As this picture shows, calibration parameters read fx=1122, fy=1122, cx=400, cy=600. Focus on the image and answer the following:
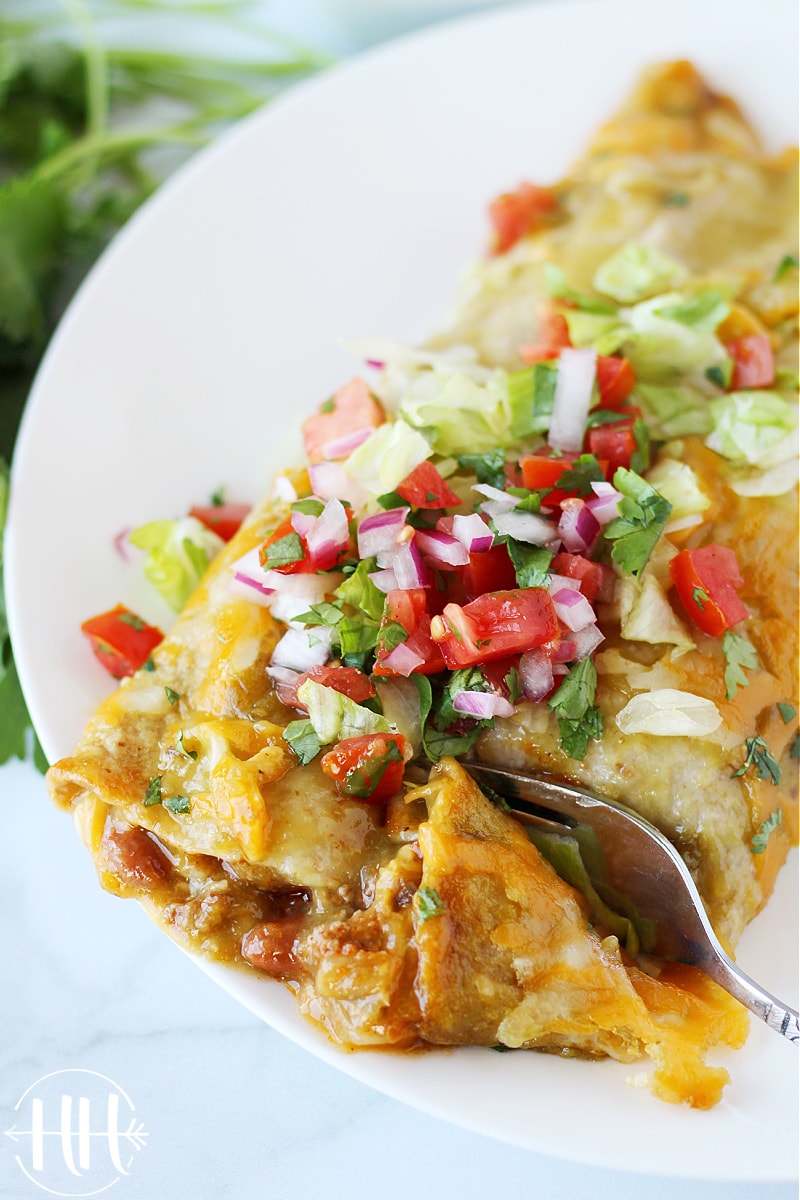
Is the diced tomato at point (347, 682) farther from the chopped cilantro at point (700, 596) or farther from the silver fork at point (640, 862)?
the chopped cilantro at point (700, 596)

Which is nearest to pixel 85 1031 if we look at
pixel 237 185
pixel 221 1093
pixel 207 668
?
pixel 221 1093

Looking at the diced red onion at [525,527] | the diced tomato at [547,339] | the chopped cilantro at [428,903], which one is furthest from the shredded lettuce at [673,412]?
the chopped cilantro at [428,903]

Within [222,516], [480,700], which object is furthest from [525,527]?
[222,516]

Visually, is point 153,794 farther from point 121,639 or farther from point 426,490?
point 426,490

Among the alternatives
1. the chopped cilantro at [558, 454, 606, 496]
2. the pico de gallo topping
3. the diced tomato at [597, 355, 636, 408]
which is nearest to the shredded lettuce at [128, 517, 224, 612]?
the pico de gallo topping

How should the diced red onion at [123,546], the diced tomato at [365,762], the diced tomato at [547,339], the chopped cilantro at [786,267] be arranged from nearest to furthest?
the diced tomato at [365,762] < the diced tomato at [547,339] < the diced red onion at [123,546] < the chopped cilantro at [786,267]

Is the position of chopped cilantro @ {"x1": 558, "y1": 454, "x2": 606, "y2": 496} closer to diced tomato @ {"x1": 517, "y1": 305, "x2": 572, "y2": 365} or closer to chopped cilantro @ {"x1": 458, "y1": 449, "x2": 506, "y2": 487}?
chopped cilantro @ {"x1": 458, "y1": 449, "x2": 506, "y2": 487}

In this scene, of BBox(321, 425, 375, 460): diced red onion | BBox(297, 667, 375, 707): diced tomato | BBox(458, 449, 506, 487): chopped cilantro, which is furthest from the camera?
BBox(321, 425, 375, 460): diced red onion
